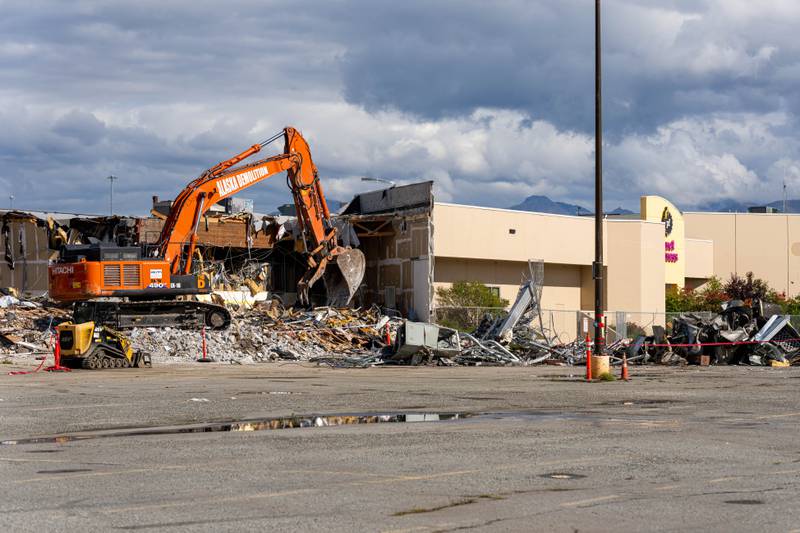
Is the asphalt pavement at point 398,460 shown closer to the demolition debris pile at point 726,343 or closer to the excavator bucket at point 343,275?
the demolition debris pile at point 726,343

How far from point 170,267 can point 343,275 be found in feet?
34.9

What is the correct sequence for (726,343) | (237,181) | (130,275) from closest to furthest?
A: (726,343)
(130,275)
(237,181)

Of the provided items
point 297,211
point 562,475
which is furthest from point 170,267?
point 562,475

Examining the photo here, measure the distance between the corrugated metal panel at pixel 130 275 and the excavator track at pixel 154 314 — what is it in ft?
3.03

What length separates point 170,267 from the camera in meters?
41.1

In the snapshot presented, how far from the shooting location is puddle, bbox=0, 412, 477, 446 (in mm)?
14211

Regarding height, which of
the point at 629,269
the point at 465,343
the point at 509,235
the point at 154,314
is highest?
the point at 509,235

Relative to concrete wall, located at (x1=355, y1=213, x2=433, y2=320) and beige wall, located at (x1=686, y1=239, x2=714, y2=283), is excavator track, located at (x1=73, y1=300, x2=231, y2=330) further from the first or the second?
beige wall, located at (x1=686, y1=239, x2=714, y2=283)

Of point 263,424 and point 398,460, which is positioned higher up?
point 398,460

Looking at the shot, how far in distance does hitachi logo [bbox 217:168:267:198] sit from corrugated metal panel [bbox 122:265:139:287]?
534cm

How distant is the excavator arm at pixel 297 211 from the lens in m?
41.7

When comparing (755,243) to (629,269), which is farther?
(755,243)

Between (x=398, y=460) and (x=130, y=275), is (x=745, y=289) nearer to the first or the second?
(x=130, y=275)

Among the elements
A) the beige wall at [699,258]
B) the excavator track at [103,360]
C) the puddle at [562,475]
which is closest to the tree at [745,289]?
the beige wall at [699,258]
